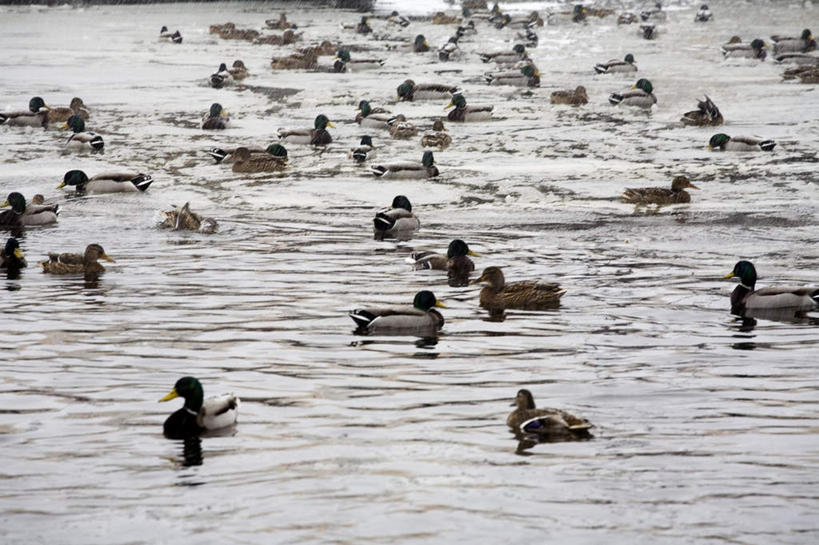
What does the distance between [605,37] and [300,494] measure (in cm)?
4316

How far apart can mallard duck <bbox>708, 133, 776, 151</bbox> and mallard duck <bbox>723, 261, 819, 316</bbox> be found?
10.5 m

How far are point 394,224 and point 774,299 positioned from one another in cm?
597

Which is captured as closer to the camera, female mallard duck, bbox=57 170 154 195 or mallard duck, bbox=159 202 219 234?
mallard duck, bbox=159 202 219 234

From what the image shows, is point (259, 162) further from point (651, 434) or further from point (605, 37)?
point (605, 37)

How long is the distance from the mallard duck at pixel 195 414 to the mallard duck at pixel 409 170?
12.7 meters

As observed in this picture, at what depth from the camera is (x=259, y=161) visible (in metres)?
22.5

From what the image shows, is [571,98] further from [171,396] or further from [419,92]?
[171,396]

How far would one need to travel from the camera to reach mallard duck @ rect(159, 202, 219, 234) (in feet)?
58.2

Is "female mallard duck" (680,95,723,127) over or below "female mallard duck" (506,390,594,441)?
over

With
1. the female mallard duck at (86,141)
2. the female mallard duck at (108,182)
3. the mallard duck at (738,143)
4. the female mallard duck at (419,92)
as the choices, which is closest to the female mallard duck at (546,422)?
the female mallard duck at (108,182)

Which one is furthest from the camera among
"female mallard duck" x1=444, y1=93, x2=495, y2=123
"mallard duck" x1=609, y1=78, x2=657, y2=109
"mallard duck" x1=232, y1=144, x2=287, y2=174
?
"mallard duck" x1=609, y1=78, x2=657, y2=109

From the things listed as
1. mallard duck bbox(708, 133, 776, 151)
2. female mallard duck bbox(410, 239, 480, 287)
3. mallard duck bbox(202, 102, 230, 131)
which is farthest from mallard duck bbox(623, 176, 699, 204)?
mallard duck bbox(202, 102, 230, 131)

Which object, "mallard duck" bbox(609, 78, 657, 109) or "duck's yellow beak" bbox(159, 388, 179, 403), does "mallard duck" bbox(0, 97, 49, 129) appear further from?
"duck's yellow beak" bbox(159, 388, 179, 403)

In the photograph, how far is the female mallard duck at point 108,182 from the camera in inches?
821
